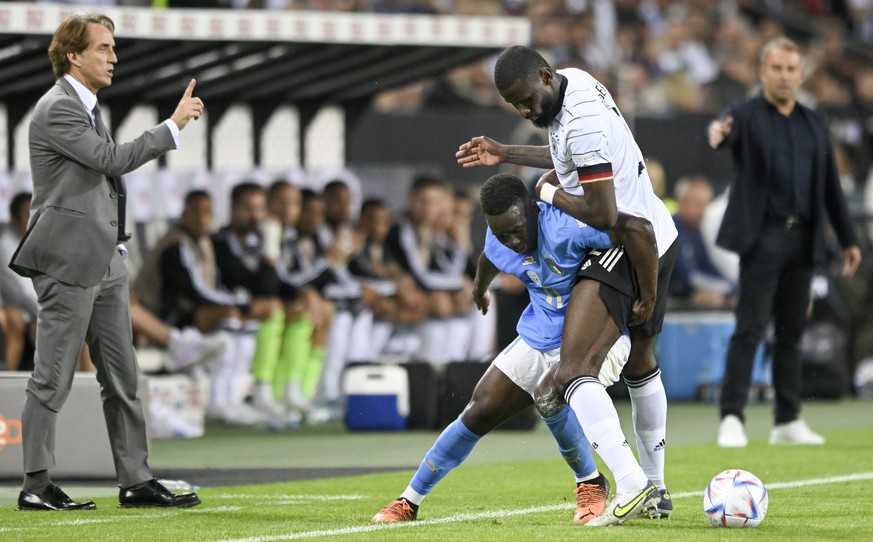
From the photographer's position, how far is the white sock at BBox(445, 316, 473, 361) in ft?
53.2

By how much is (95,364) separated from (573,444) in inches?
92.4

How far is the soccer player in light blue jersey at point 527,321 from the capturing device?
22.1 feet

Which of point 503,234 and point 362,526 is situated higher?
point 503,234

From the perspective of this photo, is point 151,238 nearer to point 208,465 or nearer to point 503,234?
point 208,465

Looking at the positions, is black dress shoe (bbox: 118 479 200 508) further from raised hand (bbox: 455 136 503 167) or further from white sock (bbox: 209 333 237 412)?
white sock (bbox: 209 333 237 412)

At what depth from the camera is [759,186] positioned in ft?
35.9

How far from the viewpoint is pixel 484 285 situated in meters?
7.18

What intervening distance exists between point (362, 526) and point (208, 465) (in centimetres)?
397

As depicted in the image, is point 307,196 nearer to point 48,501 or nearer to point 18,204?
point 18,204

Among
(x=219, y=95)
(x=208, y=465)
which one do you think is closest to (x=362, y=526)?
(x=208, y=465)

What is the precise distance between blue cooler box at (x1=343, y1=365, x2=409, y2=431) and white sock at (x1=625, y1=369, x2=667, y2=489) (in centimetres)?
625

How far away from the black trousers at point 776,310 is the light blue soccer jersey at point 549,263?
4.20 metres

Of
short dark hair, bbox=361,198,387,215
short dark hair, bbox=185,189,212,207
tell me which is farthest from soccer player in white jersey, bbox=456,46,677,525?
short dark hair, bbox=361,198,387,215

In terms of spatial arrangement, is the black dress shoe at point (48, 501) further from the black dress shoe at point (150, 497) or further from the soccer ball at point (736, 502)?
the soccer ball at point (736, 502)
